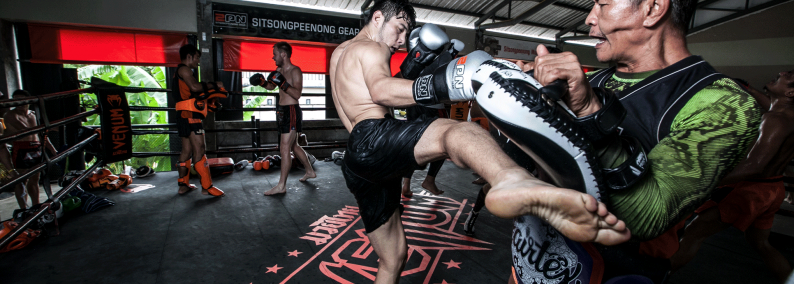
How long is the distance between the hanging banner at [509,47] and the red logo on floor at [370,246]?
667 cm

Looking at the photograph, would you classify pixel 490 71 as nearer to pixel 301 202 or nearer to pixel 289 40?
pixel 301 202

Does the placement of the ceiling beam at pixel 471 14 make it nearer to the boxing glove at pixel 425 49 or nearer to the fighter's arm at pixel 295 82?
the fighter's arm at pixel 295 82

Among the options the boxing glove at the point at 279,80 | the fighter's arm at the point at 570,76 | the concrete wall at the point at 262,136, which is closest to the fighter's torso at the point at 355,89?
the fighter's arm at the point at 570,76

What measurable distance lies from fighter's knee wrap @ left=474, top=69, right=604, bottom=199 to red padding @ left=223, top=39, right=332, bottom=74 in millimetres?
6695

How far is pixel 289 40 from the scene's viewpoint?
261 inches

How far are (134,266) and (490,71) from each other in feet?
8.44

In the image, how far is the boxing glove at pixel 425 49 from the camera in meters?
1.36

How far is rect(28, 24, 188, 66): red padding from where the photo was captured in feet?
17.2

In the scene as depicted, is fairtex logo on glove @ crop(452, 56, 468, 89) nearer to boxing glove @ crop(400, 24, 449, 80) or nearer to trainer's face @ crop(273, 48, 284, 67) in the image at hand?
boxing glove @ crop(400, 24, 449, 80)

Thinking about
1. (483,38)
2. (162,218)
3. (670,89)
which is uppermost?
(483,38)

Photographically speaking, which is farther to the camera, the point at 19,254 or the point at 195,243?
the point at 195,243

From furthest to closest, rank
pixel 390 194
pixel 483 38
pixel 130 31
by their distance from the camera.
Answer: pixel 483 38 → pixel 130 31 → pixel 390 194

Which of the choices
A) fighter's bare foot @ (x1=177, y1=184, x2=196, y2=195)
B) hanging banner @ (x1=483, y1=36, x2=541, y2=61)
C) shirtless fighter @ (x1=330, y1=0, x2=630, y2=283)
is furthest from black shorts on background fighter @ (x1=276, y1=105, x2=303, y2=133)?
hanging banner @ (x1=483, y1=36, x2=541, y2=61)

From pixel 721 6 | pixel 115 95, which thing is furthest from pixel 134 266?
pixel 721 6
